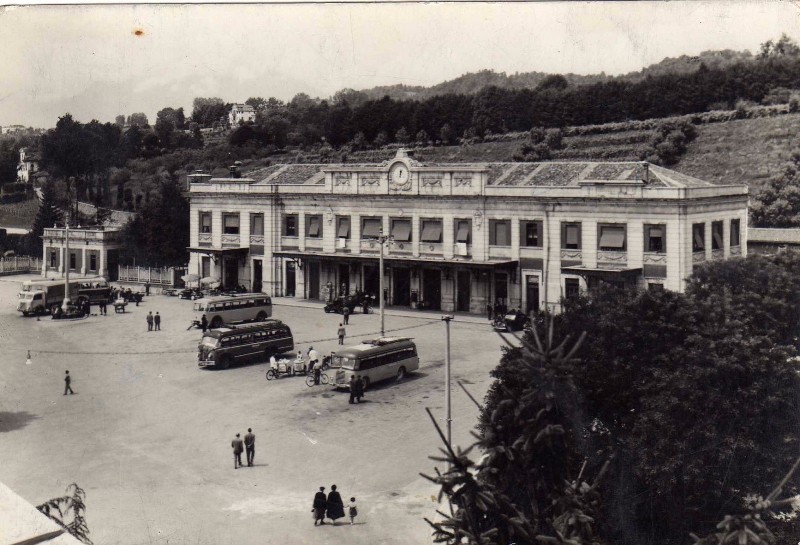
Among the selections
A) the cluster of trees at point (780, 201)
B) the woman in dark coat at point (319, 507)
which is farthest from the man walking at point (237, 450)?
the cluster of trees at point (780, 201)

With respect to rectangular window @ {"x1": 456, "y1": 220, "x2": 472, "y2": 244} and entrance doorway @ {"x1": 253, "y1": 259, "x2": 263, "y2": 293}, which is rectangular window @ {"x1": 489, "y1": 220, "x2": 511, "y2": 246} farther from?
entrance doorway @ {"x1": 253, "y1": 259, "x2": 263, "y2": 293}

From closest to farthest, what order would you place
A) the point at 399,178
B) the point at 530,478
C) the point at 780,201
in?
the point at 530,478, the point at 780,201, the point at 399,178

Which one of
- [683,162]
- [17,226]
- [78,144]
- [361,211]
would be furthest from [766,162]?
[17,226]

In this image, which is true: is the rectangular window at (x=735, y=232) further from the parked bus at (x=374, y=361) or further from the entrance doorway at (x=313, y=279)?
the entrance doorway at (x=313, y=279)

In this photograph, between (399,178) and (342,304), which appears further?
(399,178)

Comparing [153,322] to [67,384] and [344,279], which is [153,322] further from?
[344,279]

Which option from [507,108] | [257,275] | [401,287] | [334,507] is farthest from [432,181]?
[507,108]

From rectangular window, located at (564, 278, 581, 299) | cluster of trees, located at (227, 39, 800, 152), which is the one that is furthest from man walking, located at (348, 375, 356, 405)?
rectangular window, located at (564, 278, 581, 299)
